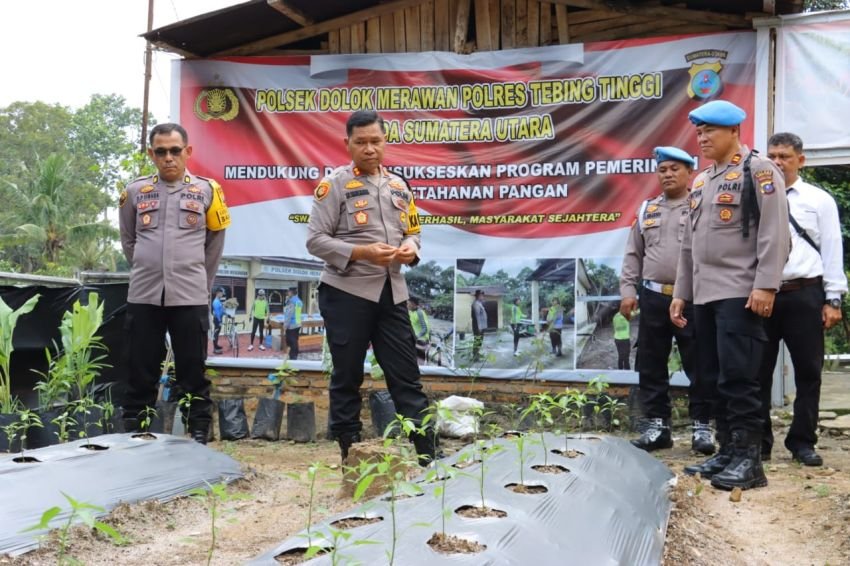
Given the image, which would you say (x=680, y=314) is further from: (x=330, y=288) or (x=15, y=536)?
(x=15, y=536)

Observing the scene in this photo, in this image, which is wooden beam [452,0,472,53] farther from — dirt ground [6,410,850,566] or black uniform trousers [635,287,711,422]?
dirt ground [6,410,850,566]

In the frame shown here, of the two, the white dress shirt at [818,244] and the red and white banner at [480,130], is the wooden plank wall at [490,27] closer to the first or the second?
the red and white banner at [480,130]

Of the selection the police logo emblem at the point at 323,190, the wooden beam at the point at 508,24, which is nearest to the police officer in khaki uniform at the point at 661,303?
the wooden beam at the point at 508,24

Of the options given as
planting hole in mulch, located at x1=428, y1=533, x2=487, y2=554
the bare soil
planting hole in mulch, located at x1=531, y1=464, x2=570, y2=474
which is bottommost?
the bare soil

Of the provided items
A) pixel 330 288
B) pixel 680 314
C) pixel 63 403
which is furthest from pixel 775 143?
pixel 63 403

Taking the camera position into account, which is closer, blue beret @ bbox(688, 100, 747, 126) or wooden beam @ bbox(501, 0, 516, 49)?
blue beret @ bbox(688, 100, 747, 126)

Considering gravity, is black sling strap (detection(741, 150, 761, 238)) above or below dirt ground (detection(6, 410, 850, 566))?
above

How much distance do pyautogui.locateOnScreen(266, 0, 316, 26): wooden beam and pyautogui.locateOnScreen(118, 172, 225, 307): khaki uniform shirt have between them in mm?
1762

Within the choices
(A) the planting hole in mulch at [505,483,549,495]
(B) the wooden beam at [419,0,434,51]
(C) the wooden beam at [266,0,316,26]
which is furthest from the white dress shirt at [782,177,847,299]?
(C) the wooden beam at [266,0,316,26]

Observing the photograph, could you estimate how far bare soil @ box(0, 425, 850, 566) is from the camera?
2.78 meters

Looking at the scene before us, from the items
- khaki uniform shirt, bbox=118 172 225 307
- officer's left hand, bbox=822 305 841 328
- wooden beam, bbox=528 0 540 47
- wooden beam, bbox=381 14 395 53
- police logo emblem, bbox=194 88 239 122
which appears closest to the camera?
officer's left hand, bbox=822 305 841 328

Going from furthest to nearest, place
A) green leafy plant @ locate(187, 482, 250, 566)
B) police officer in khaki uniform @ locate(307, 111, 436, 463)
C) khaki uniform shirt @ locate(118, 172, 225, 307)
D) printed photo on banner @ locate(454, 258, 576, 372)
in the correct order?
printed photo on banner @ locate(454, 258, 576, 372), khaki uniform shirt @ locate(118, 172, 225, 307), police officer in khaki uniform @ locate(307, 111, 436, 463), green leafy plant @ locate(187, 482, 250, 566)

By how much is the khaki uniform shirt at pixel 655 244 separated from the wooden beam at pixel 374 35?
240 centimetres

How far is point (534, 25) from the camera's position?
235 inches
